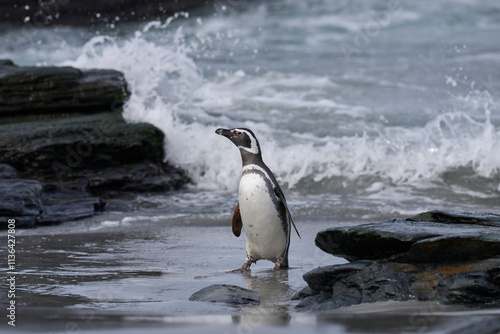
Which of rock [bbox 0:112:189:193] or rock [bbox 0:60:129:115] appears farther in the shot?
rock [bbox 0:60:129:115]

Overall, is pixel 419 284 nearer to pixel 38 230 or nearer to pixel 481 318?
pixel 481 318

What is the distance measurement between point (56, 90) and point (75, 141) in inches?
41.9

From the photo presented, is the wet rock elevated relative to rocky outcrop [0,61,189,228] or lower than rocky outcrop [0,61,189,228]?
elevated

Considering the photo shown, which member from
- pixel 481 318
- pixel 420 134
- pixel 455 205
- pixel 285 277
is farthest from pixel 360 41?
pixel 481 318

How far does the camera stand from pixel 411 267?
13.5ft

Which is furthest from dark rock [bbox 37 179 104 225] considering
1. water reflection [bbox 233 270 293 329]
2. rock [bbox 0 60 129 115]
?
water reflection [bbox 233 270 293 329]

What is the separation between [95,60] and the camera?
12.4 m

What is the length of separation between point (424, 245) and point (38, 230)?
4275 mm

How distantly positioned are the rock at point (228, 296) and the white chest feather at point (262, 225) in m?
1.21

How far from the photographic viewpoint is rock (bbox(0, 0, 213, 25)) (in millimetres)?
25391

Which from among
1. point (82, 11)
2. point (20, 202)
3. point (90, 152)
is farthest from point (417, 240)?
point (82, 11)

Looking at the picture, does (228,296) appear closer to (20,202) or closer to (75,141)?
(20,202)

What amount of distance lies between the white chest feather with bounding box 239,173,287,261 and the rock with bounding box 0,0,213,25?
20565 mm

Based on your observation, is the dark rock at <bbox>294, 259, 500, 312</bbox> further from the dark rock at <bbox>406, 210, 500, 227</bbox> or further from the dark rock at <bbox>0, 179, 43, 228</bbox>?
the dark rock at <bbox>0, 179, 43, 228</bbox>
